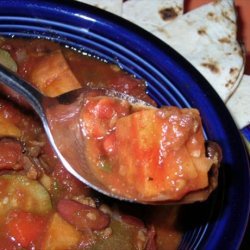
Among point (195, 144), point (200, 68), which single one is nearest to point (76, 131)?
point (195, 144)

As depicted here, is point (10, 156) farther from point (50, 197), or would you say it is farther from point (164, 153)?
point (164, 153)

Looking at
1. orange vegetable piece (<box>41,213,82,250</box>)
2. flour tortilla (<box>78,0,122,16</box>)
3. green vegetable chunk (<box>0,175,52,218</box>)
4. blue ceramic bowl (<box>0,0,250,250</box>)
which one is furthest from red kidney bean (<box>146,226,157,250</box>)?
flour tortilla (<box>78,0,122,16</box>)

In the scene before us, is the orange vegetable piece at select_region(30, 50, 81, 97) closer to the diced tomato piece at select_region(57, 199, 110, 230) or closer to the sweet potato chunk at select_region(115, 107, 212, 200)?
the diced tomato piece at select_region(57, 199, 110, 230)

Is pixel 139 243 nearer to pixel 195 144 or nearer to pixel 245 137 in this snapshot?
pixel 195 144

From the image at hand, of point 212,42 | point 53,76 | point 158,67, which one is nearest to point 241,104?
point 212,42

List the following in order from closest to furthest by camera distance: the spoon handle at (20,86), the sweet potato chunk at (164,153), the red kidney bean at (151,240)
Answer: the sweet potato chunk at (164,153) → the spoon handle at (20,86) → the red kidney bean at (151,240)

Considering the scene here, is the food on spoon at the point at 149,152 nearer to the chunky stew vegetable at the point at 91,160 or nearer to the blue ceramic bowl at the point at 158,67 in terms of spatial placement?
the chunky stew vegetable at the point at 91,160

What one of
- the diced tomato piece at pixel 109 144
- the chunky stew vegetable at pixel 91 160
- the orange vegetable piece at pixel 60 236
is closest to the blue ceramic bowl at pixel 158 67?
the chunky stew vegetable at pixel 91 160
